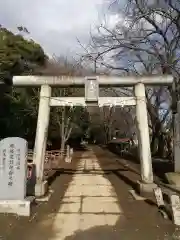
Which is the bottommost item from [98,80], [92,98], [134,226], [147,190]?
[134,226]

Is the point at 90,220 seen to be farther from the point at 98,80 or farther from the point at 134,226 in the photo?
the point at 98,80

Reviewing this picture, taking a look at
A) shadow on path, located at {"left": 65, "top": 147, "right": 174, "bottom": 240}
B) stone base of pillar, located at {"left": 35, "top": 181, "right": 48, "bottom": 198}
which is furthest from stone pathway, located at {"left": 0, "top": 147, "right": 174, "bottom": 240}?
stone base of pillar, located at {"left": 35, "top": 181, "right": 48, "bottom": 198}

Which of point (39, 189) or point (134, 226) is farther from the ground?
point (39, 189)

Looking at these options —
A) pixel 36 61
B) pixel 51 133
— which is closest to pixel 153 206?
pixel 36 61

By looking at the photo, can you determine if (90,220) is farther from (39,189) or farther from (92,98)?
(92,98)

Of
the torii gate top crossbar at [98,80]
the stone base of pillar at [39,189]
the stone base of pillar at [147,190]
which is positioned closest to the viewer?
the stone base of pillar at [147,190]

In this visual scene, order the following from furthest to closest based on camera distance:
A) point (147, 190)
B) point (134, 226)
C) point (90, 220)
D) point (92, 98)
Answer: point (92, 98) < point (147, 190) < point (90, 220) < point (134, 226)

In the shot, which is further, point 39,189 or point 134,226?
point 39,189

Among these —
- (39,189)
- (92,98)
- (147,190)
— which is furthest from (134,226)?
(92,98)

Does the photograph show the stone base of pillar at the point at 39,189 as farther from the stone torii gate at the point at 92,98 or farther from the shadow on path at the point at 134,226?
the shadow on path at the point at 134,226

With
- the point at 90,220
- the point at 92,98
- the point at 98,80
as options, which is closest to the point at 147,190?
the point at 90,220

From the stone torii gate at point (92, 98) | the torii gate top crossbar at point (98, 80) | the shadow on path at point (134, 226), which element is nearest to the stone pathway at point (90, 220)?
the shadow on path at point (134, 226)

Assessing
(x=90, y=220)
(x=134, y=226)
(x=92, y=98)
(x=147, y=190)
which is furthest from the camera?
(x=92, y=98)

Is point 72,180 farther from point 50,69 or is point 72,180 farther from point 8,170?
point 50,69
